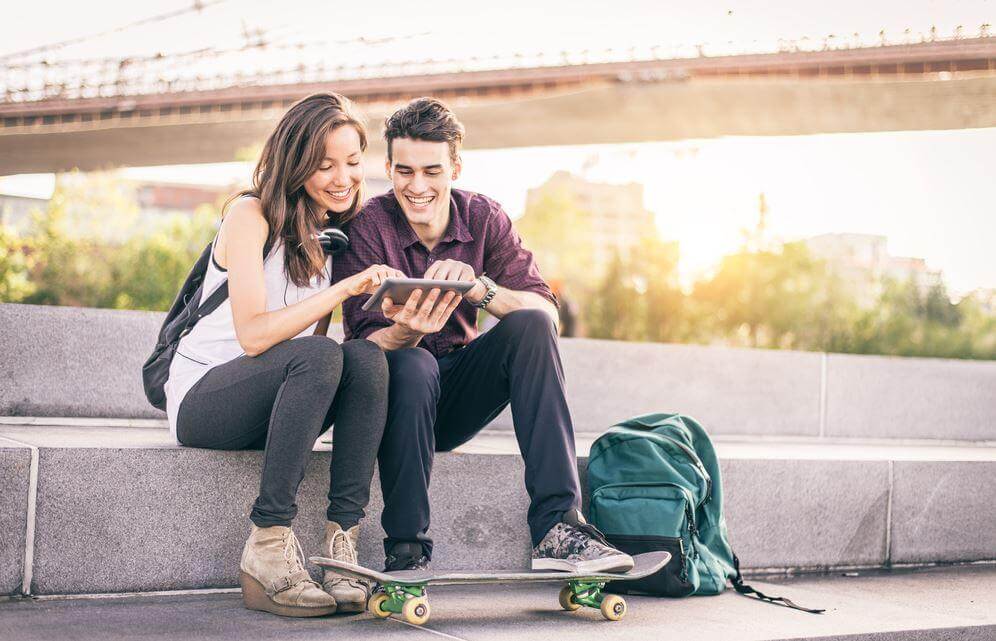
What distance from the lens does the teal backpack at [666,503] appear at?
2.79m

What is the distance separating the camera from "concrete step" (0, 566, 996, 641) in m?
2.06

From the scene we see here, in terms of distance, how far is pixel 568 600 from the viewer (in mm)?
2494

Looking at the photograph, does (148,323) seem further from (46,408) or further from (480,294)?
(480,294)

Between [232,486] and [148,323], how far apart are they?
5.07ft

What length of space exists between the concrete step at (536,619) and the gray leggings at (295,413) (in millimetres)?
272

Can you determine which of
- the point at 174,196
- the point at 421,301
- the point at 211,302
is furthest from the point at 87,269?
the point at 174,196

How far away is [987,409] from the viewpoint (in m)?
5.72

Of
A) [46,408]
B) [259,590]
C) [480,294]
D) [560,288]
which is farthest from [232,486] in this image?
[560,288]

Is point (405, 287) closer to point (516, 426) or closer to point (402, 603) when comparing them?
point (516, 426)

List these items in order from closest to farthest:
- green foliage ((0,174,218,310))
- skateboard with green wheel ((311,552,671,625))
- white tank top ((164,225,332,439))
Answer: skateboard with green wheel ((311,552,671,625)) → white tank top ((164,225,332,439)) → green foliage ((0,174,218,310))

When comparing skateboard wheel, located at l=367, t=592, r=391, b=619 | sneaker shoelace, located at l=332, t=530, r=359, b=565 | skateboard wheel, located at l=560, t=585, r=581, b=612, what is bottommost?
skateboard wheel, located at l=560, t=585, r=581, b=612

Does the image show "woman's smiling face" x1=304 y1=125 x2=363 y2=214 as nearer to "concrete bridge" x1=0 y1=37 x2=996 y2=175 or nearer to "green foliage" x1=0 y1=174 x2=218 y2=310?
"green foliage" x1=0 y1=174 x2=218 y2=310

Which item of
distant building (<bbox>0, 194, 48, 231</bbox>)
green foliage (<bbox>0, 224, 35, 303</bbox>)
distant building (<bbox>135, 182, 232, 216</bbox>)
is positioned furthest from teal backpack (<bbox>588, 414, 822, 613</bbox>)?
distant building (<bbox>135, 182, 232, 216</bbox>)

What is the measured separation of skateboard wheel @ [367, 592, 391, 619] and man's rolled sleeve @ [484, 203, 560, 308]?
1006mm
